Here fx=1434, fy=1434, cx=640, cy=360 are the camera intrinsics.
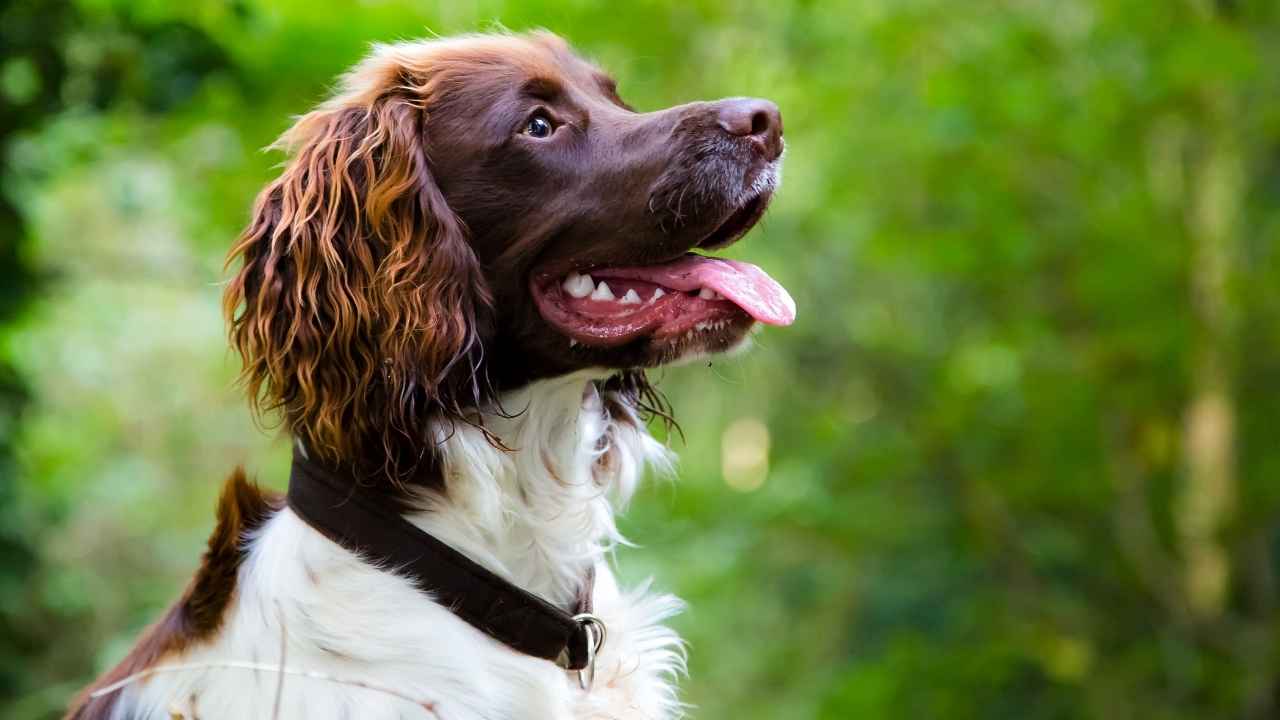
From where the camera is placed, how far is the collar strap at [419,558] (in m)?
2.85

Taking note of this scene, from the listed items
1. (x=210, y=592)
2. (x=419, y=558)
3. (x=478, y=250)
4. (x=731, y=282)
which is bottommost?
(x=210, y=592)

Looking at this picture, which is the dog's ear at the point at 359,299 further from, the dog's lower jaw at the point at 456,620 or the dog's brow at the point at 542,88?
the dog's brow at the point at 542,88

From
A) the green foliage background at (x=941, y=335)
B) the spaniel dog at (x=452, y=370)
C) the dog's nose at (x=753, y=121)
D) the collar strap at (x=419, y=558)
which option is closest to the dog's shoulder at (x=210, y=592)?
the spaniel dog at (x=452, y=370)

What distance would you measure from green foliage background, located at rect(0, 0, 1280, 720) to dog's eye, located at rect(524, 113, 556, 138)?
2242 millimetres

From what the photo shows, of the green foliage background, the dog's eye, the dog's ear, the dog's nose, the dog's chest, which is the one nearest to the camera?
the dog's chest

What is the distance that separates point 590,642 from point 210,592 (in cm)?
80

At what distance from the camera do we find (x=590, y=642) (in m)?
3.10

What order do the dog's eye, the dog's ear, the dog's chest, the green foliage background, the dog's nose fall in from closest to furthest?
1. the dog's chest
2. the dog's ear
3. the dog's nose
4. the dog's eye
5. the green foliage background

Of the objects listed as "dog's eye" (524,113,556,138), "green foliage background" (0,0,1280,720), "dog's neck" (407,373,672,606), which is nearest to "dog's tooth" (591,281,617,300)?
"dog's neck" (407,373,672,606)

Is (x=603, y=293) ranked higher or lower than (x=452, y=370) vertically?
higher

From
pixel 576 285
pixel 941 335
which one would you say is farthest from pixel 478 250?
pixel 941 335

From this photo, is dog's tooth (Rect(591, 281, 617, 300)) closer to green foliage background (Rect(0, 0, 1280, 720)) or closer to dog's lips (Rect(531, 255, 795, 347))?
dog's lips (Rect(531, 255, 795, 347))

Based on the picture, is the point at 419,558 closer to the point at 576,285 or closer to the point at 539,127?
the point at 576,285

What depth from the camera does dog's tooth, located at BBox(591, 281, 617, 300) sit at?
3.05 meters
